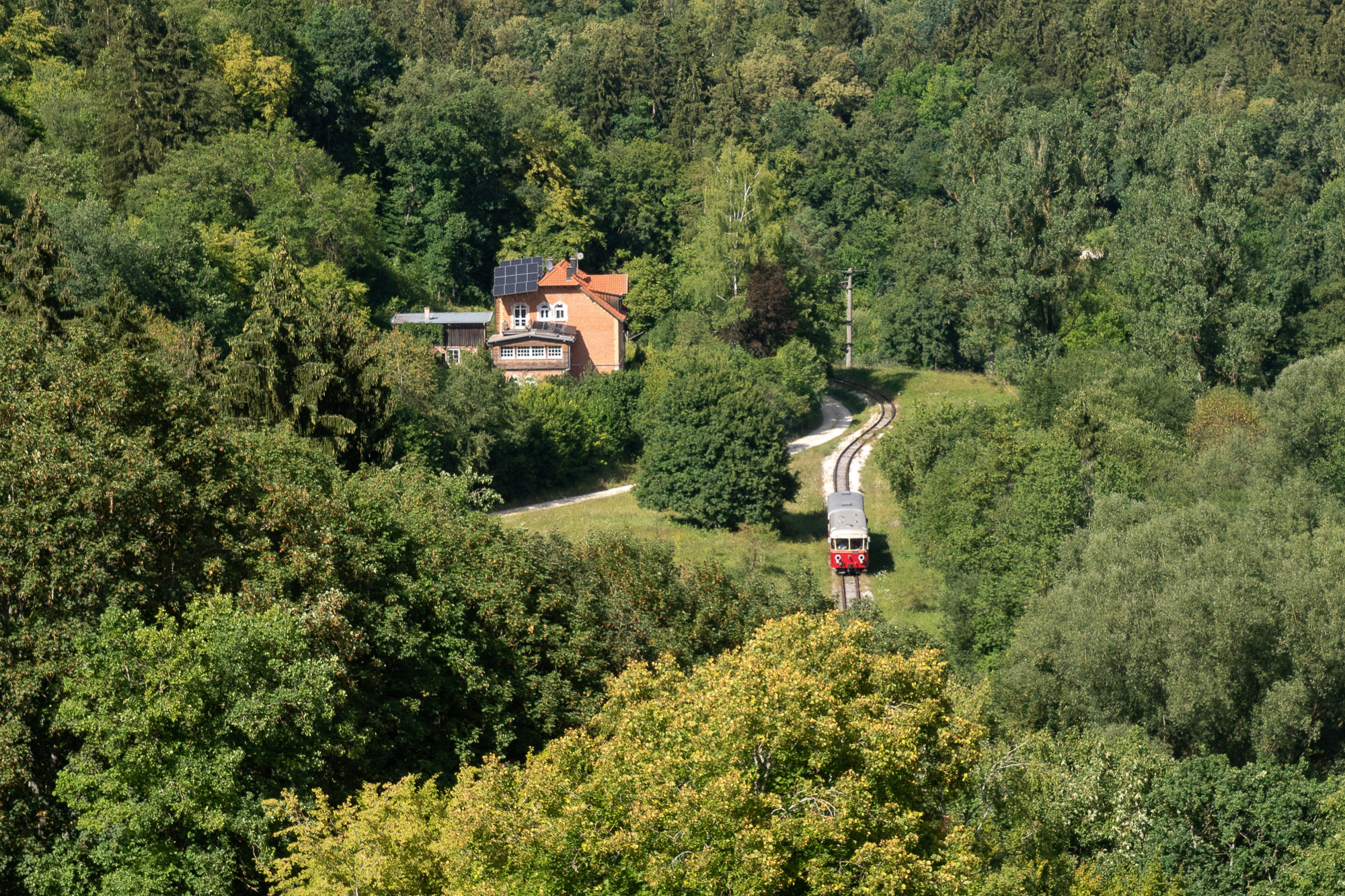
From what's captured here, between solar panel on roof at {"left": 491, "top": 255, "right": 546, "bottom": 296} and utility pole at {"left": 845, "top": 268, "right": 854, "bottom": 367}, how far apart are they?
83.9 feet

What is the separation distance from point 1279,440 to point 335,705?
42576 mm

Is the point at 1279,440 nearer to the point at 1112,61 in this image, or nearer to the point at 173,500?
the point at 173,500

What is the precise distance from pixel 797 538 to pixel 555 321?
2605 centimetres

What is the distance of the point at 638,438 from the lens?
71688 millimetres

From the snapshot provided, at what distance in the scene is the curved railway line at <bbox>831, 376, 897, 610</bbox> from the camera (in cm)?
5597

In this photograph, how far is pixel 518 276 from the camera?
3223 inches

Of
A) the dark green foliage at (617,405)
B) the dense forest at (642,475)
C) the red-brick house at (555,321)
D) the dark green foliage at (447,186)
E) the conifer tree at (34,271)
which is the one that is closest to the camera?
the dense forest at (642,475)

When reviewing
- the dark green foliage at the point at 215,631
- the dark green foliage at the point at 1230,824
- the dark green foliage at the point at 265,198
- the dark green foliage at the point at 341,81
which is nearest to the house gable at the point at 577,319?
the dark green foliage at the point at 265,198

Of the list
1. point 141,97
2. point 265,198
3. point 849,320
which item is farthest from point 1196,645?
point 849,320

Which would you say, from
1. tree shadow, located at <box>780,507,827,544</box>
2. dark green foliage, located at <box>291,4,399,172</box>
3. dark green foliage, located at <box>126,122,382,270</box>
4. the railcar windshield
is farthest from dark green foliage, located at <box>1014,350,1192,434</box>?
dark green foliage, located at <box>291,4,399,172</box>

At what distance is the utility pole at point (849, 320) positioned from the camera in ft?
321

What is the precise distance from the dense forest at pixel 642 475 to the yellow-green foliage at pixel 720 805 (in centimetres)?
8

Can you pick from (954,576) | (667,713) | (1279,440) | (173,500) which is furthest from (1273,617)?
(173,500)

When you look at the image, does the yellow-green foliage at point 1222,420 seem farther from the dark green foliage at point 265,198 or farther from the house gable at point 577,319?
the dark green foliage at point 265,198
